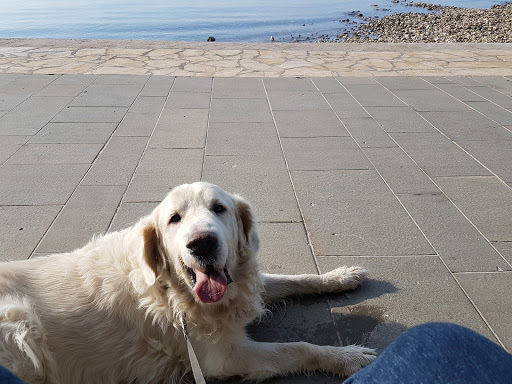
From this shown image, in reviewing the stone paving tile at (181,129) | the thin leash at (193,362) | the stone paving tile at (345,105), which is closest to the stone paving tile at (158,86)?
the stone paving tile at (181,129)

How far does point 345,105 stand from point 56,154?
15.2 feet

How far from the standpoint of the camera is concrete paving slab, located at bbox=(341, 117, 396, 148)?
6691 millimetres

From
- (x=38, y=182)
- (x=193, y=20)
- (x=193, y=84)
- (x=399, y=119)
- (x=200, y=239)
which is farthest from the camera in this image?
(x=193, y=20)

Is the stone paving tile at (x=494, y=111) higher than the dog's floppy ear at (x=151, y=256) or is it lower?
lower

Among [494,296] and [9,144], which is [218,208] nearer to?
[494,296]

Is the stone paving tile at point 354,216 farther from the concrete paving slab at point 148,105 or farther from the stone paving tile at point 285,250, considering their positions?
the concrete paving slab at point 148,105

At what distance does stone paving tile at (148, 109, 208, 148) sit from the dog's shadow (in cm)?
336

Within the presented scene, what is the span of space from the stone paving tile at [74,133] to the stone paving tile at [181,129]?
72 cm

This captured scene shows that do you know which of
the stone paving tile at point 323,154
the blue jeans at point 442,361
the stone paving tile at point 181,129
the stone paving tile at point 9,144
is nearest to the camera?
the blue jeans at point 442,361

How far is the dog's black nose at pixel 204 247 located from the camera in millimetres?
2743

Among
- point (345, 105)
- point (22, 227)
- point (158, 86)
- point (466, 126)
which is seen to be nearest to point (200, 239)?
point (22, 227)

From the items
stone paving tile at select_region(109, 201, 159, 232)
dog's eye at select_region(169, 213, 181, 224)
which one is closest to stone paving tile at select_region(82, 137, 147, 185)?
stone paving tile at select_region(109, 201, 159, 232)

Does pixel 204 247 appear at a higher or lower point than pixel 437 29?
higher

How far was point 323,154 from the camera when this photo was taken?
634 centimetres
